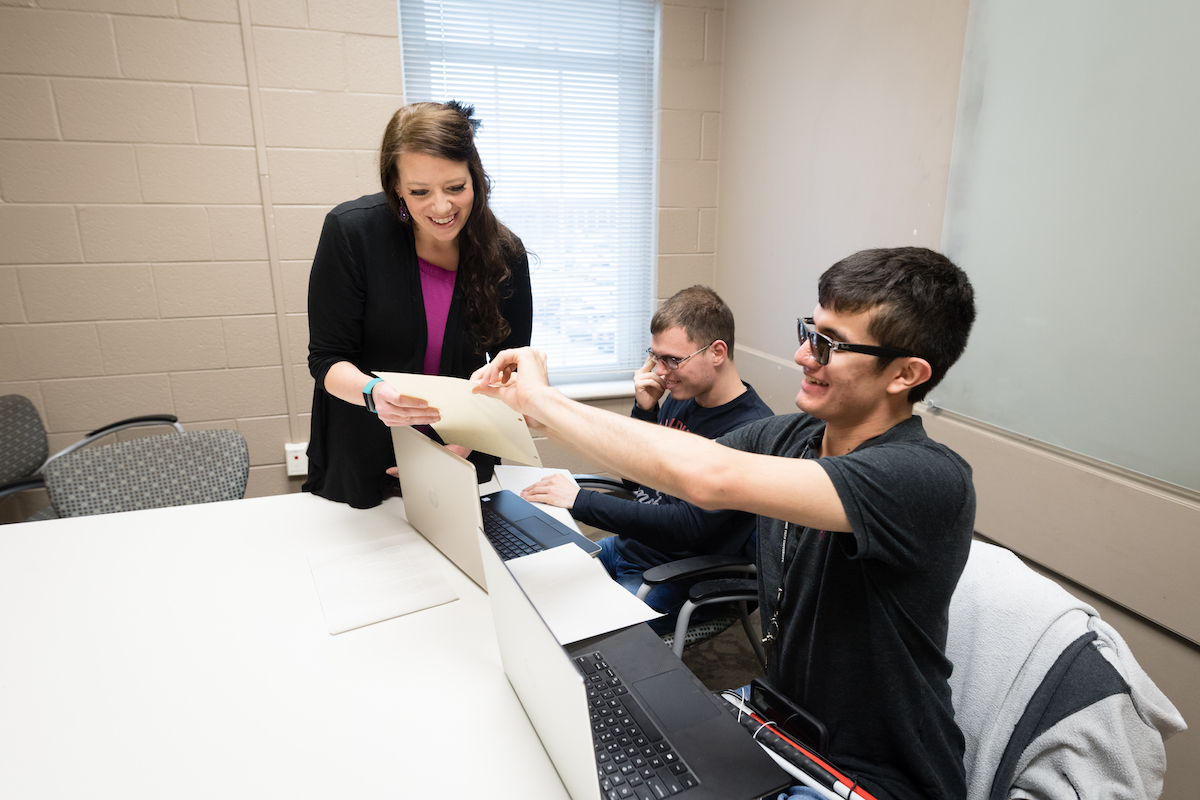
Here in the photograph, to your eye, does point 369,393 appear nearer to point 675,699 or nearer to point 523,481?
point 523,481

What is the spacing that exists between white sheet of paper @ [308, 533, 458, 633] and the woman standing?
25 cm

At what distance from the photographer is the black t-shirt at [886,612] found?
0.88 meters

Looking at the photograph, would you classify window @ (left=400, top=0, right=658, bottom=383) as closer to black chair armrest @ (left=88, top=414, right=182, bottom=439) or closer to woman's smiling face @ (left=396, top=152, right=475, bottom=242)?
woman's smiling face @ (left=396, top=152, right=475, bottom=242)

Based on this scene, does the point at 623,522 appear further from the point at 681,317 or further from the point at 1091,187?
the point at 1091,187

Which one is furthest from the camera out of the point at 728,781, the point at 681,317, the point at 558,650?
the point at 681,317

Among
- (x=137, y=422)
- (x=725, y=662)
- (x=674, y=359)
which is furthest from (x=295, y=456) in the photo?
(x=725, y=662)

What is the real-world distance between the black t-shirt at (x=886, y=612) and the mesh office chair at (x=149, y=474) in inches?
75.1

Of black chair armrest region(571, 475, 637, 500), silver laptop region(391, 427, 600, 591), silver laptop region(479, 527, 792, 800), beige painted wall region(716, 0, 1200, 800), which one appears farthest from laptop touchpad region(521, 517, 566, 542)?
beige painted wall region(716, 0, 1200, 800)

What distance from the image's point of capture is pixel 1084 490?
60.1 inches

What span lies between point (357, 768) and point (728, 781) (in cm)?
47

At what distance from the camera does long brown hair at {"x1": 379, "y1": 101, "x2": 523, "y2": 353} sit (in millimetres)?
1445

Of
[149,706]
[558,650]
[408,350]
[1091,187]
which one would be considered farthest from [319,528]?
[1091,187]

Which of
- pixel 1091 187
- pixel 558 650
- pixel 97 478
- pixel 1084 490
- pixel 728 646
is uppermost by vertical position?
pixel 1091 187

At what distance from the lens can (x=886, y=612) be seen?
3.22 ft
